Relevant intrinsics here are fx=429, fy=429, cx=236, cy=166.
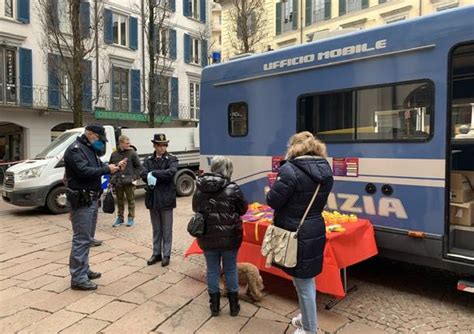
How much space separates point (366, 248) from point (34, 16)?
65.2 feet

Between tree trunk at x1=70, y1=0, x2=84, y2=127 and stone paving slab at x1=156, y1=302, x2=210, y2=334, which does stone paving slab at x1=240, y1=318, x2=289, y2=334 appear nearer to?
stone paving slab at x1=156, y1=302, x2=210, y2=334

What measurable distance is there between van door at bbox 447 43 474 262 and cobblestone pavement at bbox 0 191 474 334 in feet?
2.19

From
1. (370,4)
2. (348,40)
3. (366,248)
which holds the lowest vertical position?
(366,248)

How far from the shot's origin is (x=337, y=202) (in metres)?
5.02

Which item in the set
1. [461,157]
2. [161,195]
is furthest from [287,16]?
[161,195]

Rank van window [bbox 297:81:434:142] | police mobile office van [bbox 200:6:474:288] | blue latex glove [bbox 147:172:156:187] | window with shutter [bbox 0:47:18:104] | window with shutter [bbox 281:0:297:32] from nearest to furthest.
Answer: police mobile office van [bbox 200:6:474:288]
van window [bbox 297:81:434:142]
blue latex glove [bbox 147:172:156:187]
window with shutter [bbox 0:47:18:104]
window with shutter [bbox 281:0:297:32]

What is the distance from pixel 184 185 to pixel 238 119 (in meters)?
6.79

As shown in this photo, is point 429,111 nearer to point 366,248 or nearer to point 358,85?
point 358,85

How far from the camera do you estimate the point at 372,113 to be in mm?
4711

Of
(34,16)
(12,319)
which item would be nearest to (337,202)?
(12,319)

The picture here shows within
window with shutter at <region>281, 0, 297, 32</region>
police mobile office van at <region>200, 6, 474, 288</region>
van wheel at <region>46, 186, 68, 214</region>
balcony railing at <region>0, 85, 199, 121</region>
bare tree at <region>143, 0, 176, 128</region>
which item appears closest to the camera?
police mobile office van at <region>200, 6, 474, 288</region>

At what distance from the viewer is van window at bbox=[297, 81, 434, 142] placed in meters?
4.31

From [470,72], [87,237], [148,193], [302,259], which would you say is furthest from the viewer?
[148,193]

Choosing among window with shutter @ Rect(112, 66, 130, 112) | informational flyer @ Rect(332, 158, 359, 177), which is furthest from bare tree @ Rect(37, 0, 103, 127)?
informational flyer @ Rect(332, 158, 359, 177)
